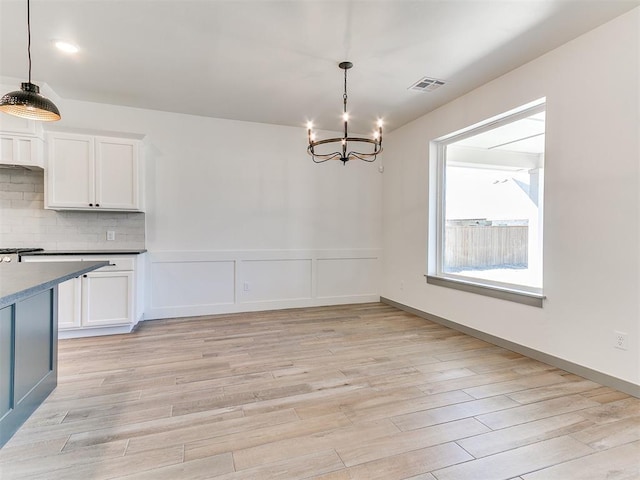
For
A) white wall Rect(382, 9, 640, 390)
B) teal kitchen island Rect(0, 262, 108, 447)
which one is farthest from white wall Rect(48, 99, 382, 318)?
white wall Rect(382, 9, 640, 390)

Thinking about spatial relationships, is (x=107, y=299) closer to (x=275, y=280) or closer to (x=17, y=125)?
(x=17, y=125)

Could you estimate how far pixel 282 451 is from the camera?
1.79 meters

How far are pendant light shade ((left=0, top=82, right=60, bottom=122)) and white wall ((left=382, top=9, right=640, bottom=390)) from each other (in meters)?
3.85

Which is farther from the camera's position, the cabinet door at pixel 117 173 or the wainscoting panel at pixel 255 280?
the wainscoting panel at pixel 255 280

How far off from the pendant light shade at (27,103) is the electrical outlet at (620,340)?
426cm

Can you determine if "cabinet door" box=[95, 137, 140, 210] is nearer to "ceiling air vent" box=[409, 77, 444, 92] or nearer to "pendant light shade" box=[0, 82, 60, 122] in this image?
"pendant light shade" box=[0, 82, 60, 122]

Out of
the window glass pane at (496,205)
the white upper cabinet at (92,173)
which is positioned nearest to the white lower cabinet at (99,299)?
→ the white upper cabinet at (92,173)

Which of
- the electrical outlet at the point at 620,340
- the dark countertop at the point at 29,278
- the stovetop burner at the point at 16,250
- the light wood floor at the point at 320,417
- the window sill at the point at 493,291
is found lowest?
the light wood floor at the point at 320,417

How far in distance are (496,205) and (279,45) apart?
111 inches

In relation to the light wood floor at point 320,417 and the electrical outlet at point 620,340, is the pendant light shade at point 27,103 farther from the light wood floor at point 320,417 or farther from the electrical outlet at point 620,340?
the electrical outlet at point 620,340

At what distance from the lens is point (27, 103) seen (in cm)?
210

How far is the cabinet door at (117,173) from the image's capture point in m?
3.86

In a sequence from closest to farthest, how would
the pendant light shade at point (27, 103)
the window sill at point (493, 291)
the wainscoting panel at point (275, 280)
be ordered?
the pendant light shade at point (27, 103), the window sill at point (493, 291), the wainscoting panel at point (275, 280)

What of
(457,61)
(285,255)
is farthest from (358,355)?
(457,61)
